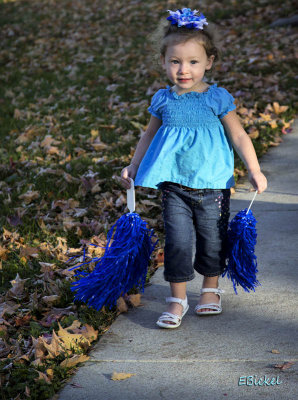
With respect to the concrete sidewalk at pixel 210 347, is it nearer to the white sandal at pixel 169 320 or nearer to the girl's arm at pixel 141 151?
the white sandal at pixel 169 320

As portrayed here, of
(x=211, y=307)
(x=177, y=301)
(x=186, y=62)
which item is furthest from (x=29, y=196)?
(x=186, y=62)


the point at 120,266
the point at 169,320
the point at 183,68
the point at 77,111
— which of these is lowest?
the point at 77,111

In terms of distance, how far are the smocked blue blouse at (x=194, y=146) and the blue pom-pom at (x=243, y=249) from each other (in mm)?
221

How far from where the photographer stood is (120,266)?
2975mm

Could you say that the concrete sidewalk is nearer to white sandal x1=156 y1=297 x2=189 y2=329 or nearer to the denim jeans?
white sandal x1=156 y1=297 x2=189 y2=329

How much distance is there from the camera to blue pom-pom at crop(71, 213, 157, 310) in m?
2.96

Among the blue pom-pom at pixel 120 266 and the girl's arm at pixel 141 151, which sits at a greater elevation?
the girl's arm at pixel 141 151

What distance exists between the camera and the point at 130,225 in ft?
9.70

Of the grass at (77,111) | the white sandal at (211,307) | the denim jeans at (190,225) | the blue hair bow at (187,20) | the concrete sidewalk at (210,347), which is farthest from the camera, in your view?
the grass at (77,111)

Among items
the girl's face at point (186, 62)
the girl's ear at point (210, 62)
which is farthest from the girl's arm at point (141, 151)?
the girl's ear at point (210, 62)

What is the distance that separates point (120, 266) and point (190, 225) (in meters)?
0.43

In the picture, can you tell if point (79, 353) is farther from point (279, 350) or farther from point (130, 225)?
point (279, 350)

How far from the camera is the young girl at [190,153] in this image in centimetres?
276

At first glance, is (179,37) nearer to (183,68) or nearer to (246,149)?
(183,68)
